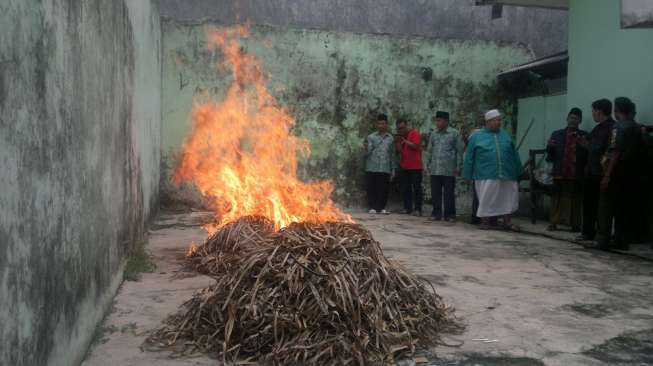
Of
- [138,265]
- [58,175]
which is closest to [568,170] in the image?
[138,265]

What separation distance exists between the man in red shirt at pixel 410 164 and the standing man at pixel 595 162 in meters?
3.48

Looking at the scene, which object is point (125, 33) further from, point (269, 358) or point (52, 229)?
point (269, 358)

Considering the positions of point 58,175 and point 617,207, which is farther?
point 617,207

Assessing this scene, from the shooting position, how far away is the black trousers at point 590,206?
719cm

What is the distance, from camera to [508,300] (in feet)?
14.2

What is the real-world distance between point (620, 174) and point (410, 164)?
175 inches

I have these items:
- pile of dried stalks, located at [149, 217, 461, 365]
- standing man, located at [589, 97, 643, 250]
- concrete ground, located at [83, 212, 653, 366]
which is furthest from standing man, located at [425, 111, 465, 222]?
pile of dried stalks, located at [149, 217, 461, 365]

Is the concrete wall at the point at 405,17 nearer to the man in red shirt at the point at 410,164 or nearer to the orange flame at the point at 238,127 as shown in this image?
the orange flame at the point at 238,127

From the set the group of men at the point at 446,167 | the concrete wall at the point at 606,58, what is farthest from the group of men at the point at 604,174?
the group of men at the point at 446,167

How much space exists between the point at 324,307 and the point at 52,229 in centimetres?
144

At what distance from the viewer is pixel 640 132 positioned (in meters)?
6.39

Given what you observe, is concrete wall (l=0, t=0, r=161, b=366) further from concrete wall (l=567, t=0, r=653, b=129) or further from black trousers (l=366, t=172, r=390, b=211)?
black trousers (l=366, t=172, r=390, b=211)

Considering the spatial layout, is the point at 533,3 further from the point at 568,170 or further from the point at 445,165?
the point at 568,170

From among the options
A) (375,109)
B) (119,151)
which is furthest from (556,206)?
(119,151)
